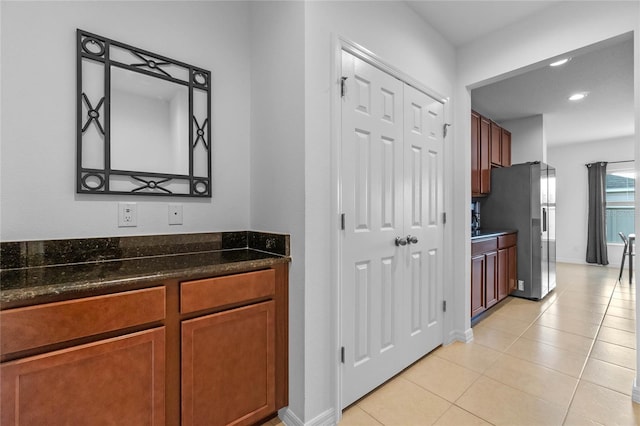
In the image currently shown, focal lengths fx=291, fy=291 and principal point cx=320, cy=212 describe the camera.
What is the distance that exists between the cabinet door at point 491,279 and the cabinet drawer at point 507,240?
0.61ft

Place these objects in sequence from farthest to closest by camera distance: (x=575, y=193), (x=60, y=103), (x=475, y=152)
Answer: (x=575, y=193), (x=475, y=152), (x=60, y=103)

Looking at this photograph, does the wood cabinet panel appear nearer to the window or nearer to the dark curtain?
Result: the dark curtain

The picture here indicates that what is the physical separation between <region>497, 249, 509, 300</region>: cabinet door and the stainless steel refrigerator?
336mm

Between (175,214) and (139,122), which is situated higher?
(139,122)

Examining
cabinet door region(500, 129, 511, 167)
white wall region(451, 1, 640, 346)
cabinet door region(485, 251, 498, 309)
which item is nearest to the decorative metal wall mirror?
white wall region(451, 1, 640, 346)

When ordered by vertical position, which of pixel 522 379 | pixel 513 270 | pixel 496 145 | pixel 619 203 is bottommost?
pixel 522 379

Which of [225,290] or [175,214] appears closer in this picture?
[225,290]

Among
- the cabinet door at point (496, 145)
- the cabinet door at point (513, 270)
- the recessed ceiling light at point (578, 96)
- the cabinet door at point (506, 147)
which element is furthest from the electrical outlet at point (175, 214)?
the recessed ceiling light at point (578, 96)

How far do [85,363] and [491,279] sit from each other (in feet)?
11.4

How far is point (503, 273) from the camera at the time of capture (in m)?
3.45

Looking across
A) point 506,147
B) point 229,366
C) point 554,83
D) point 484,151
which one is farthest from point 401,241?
point 506,147

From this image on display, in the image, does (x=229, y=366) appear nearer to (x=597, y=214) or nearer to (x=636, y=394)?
(x=636, y=394)

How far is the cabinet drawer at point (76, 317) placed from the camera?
2.88 feet

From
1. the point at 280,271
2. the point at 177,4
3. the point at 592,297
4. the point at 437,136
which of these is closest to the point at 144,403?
the point at 280,271
